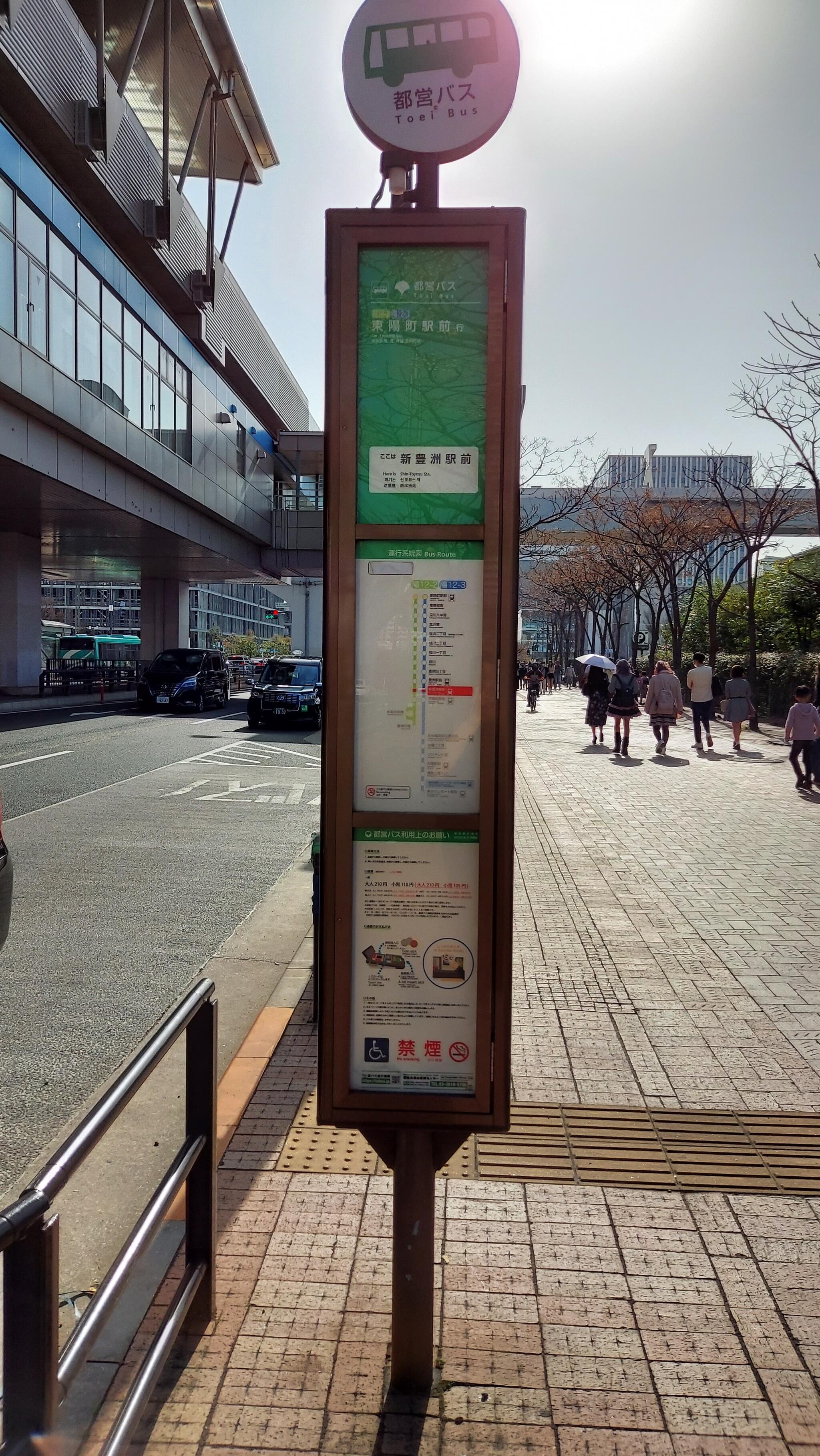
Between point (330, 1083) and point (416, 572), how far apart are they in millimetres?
1285

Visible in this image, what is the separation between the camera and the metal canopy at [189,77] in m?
29.1

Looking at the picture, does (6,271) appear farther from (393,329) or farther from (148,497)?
(393,329)

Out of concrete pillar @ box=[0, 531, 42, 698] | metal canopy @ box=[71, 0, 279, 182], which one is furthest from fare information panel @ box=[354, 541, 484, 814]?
concrete pillar @ box=[0, 531, 42, 698]

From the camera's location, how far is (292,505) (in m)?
52.2

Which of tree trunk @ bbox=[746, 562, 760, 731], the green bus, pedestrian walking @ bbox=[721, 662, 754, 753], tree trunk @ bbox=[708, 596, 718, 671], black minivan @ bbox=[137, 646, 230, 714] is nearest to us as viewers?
pedestrian walking @ bbox=[721, 662, 754, 753]

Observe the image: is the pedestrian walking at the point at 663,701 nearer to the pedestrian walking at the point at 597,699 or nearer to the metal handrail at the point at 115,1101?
the pedestrian walking at the point at 597,699

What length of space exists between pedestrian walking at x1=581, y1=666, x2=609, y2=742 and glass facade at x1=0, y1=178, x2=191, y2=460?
14.0 m

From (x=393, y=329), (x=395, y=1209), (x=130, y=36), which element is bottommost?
(x=395, y=1209)

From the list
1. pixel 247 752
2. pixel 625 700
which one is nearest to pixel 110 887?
pixel 247 752

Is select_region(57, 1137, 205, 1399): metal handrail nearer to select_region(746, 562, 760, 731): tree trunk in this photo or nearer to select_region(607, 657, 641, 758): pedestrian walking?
select_region(607, 657, 641, 758): pedestrian walking

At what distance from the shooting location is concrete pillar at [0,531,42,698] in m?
33.0

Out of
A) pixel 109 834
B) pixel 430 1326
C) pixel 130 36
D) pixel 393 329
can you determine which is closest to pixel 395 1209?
pixel 430 1326

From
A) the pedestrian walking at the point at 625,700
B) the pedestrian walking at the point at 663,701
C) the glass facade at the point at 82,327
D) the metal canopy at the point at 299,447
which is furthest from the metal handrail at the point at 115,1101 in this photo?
the metal canopy at the point at 299,447

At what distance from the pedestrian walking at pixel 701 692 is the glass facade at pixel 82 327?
15.0 meters
